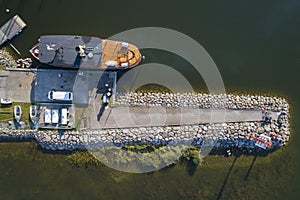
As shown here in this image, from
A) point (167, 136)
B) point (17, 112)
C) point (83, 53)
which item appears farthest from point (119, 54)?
point (17, 112)

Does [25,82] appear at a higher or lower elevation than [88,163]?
higher

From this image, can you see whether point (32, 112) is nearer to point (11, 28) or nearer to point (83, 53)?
point (83, 53)

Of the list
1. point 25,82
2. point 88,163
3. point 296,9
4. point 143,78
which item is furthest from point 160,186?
point 296,9

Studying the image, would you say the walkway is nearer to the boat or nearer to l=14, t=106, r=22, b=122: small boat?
the boat

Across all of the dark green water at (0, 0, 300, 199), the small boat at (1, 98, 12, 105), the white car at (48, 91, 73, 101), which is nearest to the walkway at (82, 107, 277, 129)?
the white car at (48, 91, 73, 101)

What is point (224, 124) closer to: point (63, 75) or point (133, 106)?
point (133, 106)

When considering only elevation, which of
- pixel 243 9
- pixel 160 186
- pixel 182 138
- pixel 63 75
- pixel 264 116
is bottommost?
pixel 160 186
